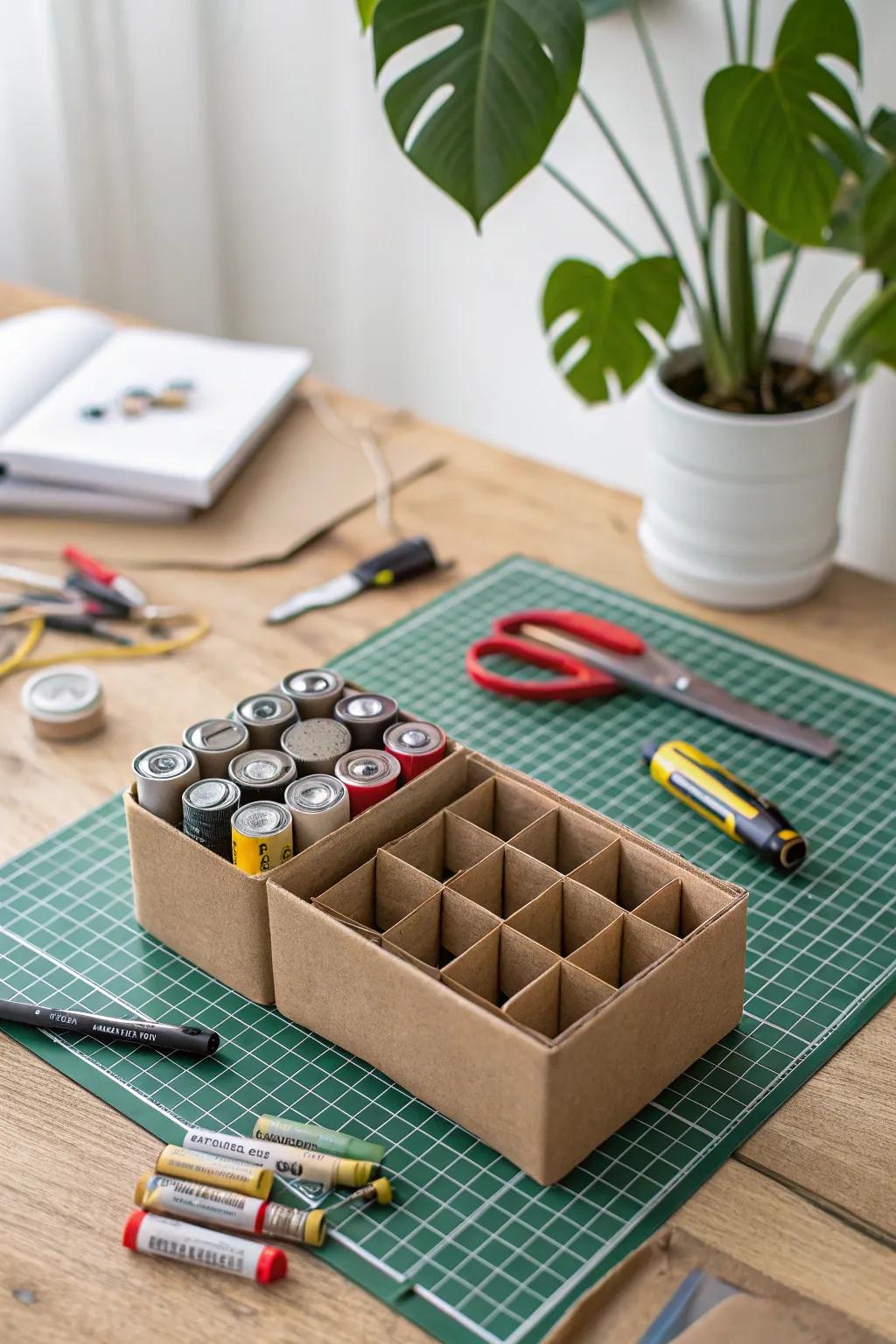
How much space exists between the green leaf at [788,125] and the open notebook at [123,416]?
0.56m

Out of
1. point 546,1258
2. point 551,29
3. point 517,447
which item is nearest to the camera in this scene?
point 546,1258

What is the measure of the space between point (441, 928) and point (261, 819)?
124 millimetres

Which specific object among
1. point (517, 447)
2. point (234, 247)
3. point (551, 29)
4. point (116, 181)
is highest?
point (551, 29)

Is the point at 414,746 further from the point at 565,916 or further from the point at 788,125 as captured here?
the point at 788,125

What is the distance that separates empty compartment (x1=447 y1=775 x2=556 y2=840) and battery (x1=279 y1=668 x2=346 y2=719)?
0.12 m

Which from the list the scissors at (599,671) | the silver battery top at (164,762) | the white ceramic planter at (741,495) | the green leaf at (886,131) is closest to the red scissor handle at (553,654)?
the scissors at (599,671)

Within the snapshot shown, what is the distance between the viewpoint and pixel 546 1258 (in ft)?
2.49

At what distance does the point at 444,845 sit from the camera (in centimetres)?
94

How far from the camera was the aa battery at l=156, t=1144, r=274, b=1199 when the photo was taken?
30.9 inches

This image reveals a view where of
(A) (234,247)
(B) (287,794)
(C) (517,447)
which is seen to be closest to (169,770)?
(B) (287,794)

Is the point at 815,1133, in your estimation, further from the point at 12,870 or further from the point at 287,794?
the point at 12,870

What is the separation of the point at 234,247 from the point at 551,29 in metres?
1.53

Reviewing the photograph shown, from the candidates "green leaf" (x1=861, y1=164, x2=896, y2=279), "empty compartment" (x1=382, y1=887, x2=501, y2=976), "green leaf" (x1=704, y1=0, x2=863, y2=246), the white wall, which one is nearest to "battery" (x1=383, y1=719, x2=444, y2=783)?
"empty compartment" (x1=382, y1=887, x2=501, y2=976)

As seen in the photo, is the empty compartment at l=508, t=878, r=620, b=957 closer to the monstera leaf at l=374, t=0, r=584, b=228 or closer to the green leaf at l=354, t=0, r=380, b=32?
the monstera leaf at l=374, t=0, r=584, b=228
